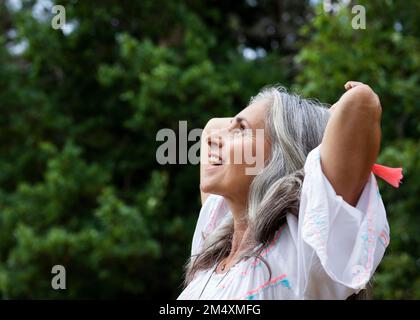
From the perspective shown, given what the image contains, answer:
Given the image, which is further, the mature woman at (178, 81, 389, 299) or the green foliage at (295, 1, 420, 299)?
the green foliage at (295, 1, 420, 299)

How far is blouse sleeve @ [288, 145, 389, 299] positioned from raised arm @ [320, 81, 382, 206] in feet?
0.09

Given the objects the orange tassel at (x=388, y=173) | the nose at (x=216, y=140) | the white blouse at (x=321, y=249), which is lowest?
the white blouse at (x=321, y=249)

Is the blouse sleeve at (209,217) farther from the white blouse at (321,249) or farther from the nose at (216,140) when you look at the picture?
the white blouse at (321,249)

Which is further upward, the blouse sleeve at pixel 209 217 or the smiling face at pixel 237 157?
the smiling face at pixel 237 157

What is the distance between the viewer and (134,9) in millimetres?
9180

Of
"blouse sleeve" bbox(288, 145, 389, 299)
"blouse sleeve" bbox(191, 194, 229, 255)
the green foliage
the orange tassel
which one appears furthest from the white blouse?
the green foliage

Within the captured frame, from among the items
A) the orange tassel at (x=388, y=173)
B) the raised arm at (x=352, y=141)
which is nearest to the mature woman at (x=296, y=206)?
the raised arm at (x=352, y=141)

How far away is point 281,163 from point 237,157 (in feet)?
0.43

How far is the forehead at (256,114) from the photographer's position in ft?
7.90

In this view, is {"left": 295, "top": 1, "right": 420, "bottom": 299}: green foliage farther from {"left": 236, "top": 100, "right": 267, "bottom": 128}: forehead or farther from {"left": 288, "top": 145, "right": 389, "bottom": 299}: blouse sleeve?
{"left": 288, "top": 145, "right": 389, "bottom": 299}: blouse sleeve

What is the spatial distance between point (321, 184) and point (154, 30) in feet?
24.6

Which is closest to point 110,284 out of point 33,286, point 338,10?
point 33,286

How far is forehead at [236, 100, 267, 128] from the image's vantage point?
7.90ft

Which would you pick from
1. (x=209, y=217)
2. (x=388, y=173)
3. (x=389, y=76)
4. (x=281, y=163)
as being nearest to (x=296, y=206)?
(x=281, y=163)
